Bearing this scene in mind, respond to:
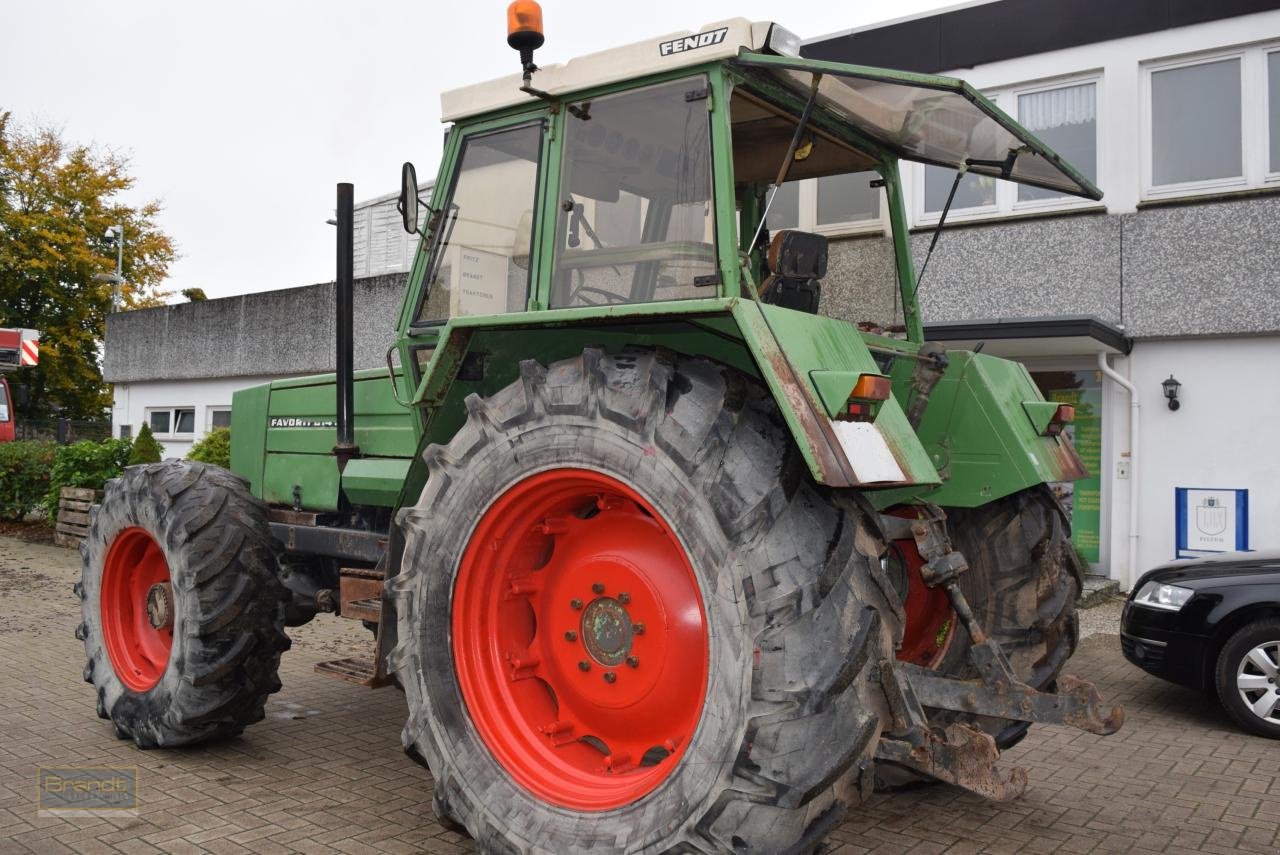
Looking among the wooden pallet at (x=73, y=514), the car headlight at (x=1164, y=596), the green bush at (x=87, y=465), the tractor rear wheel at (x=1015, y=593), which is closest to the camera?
the tractor rear wheel at (x=1015, y=593)

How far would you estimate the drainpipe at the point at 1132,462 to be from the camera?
9773 millimetres

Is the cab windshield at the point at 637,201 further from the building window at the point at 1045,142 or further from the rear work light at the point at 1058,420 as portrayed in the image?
the building window at the point at 1045,142

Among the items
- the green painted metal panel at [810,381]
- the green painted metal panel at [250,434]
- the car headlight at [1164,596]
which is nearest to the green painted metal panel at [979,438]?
the green painted metal panel at [810,381]

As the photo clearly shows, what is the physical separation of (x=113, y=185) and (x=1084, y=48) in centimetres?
2775

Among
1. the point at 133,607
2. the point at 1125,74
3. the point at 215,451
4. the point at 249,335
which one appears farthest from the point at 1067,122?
the point at 249,335

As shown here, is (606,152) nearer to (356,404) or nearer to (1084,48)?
(356,404)

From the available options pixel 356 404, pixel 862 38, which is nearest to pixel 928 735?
pixel 356 404

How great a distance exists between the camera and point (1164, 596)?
6.33 meters

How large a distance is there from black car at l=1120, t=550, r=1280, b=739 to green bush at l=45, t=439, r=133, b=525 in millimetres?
12935

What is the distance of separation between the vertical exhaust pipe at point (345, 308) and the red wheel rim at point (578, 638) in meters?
1.51

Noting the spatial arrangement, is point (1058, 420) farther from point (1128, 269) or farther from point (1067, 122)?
point (1067, 122)

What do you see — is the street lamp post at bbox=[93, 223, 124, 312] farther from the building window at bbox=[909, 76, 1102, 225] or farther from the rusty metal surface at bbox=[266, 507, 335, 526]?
the rusty metal surface at bbox=[266, 507, 335, 526]

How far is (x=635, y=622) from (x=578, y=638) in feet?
0.82

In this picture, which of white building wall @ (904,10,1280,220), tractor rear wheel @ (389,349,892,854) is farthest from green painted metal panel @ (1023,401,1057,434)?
white building wall @ (904,10,1280,220)
